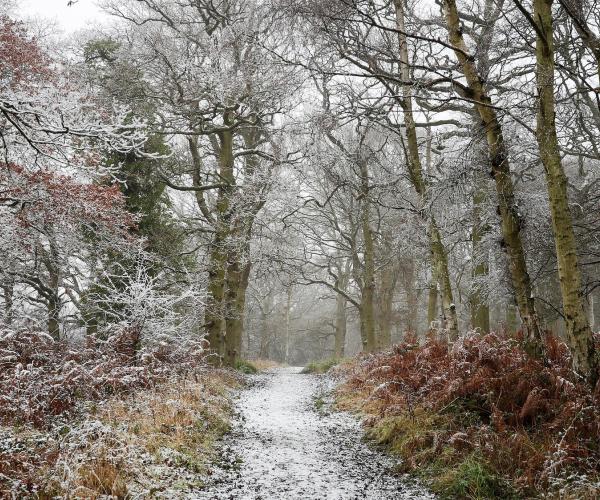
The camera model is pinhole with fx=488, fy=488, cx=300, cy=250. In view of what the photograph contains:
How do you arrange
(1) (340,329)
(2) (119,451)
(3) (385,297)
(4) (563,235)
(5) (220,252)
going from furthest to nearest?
(1) (340,329) → (3) (385,297) → (5) (220,252) → (4) (563,235) → (2) (119,451)

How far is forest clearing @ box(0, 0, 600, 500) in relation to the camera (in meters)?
4.94

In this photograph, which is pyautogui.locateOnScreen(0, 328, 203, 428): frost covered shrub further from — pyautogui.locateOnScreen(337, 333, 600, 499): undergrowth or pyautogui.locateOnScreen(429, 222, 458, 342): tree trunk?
pyautogui.locateOnScreen(429, 222, 458, 342): tree trunk

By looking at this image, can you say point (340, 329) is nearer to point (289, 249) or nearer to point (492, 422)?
point (289, 249)

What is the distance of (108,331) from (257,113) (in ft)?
24.5

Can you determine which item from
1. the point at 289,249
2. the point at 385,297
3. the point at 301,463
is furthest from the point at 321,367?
the point at 301,463

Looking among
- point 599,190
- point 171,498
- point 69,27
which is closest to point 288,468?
point 171,498

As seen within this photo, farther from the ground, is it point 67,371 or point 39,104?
point 39,104

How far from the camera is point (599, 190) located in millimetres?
11227

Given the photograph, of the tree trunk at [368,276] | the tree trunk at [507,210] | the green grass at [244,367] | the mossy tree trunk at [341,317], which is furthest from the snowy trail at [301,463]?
the mossy tree trunk at [341,317]

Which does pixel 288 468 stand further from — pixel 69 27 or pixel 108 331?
pixel 69 27

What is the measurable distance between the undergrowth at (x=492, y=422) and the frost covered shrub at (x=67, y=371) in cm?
374

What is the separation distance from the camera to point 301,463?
5.78m

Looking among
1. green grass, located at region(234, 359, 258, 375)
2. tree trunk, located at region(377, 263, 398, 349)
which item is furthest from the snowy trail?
tree trunk, located at region(377, 263, 398, 349)

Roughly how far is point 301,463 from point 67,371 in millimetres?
3543
